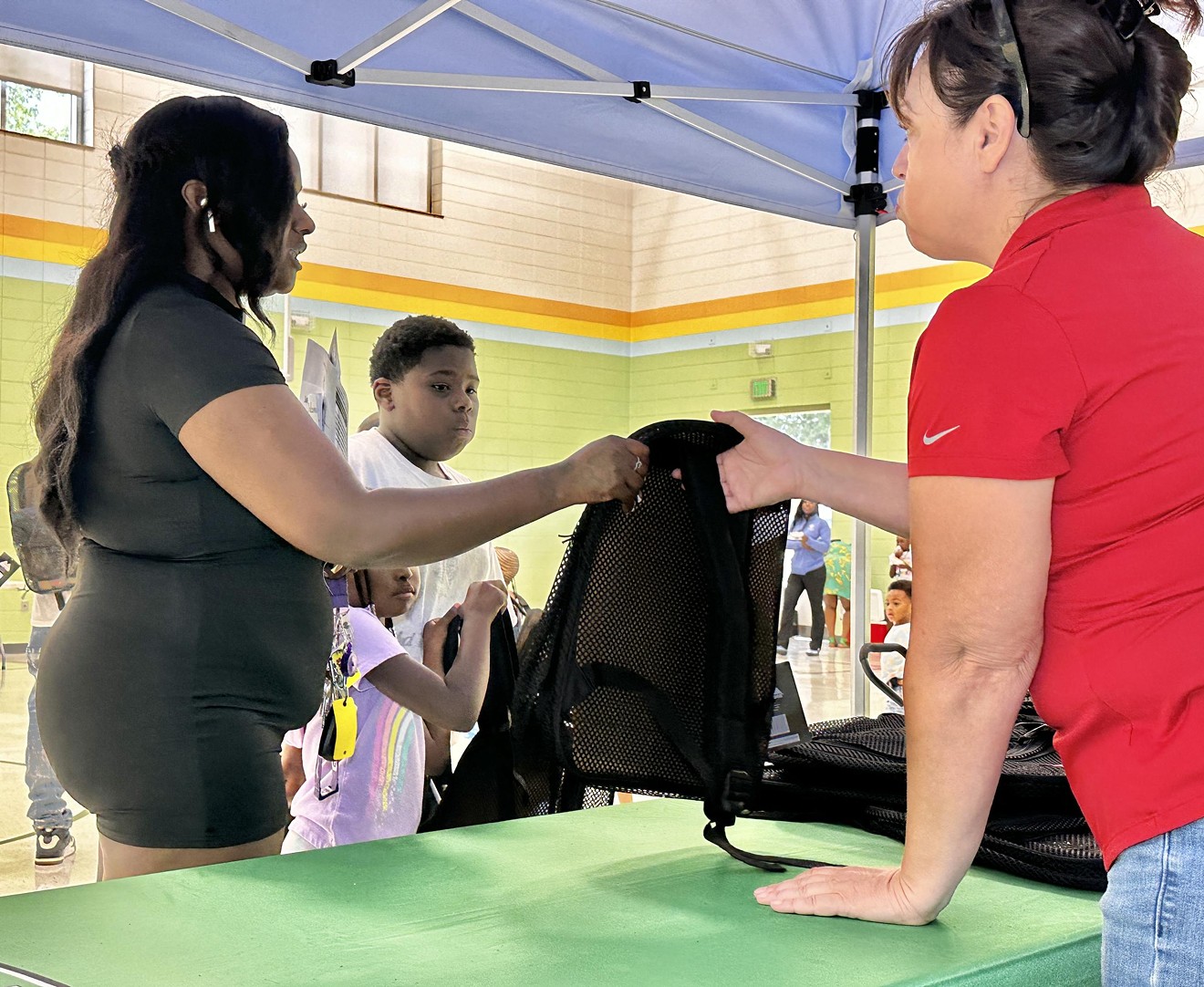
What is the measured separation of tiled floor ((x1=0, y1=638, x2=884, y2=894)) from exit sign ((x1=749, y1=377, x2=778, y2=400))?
206cm

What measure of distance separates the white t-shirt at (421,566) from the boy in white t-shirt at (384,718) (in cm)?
48

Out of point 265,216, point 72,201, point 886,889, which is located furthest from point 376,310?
point 886,889

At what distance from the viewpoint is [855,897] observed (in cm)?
102

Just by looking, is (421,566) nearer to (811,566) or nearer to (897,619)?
(897,619)

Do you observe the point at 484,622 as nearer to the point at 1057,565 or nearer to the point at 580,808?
the point at 580,808

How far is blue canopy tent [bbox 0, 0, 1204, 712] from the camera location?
2461mm

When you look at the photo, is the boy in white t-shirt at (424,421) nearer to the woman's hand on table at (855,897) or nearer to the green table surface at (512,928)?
the green table surface at (512,928)

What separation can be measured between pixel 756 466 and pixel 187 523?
571 millimetres

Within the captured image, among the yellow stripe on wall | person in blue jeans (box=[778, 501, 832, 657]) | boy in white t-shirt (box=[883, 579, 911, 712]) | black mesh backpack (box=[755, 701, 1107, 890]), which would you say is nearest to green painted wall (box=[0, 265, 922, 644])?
the yellow stripe on wall

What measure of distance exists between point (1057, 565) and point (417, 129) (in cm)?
233

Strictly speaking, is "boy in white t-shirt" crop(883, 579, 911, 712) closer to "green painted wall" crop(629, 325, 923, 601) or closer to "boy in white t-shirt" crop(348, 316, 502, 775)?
"green painted wall" crop(629, 325, 923, 601)

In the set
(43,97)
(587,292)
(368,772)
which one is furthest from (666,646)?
(587,292)

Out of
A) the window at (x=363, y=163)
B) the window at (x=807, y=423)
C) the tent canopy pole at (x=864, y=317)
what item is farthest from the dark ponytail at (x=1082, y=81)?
the window at (x=807, y=423)

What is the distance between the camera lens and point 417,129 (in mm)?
2842
